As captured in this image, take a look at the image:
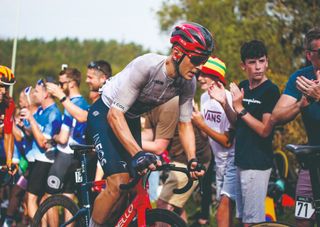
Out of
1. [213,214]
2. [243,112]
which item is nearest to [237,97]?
[243,112]

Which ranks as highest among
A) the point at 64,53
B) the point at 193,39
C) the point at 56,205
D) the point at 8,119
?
the point at 64,53

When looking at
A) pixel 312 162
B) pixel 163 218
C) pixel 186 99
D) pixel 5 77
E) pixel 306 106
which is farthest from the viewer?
pixel 5 77

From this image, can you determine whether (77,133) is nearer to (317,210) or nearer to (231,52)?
(317,210)

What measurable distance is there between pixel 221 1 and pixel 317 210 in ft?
101

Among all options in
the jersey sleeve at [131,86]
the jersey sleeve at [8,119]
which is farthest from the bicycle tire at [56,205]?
the jersey sleeve at [8,119]

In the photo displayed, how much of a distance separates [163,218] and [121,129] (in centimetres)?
75

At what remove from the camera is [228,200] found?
6.79 metres

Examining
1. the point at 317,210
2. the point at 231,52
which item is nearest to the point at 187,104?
the point at 317,210

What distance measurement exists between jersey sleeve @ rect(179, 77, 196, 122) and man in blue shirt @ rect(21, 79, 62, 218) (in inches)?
147

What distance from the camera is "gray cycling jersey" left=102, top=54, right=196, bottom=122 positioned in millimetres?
5180

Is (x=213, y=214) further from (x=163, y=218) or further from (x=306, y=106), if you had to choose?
(x=163, y=218)

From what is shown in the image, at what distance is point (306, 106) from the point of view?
5.55 meters

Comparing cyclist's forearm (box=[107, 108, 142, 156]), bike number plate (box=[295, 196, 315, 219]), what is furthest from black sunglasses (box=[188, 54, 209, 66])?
bike number plate (box=[295, 196, 315, 219])

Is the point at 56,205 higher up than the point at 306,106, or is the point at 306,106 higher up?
the point at 306,106
